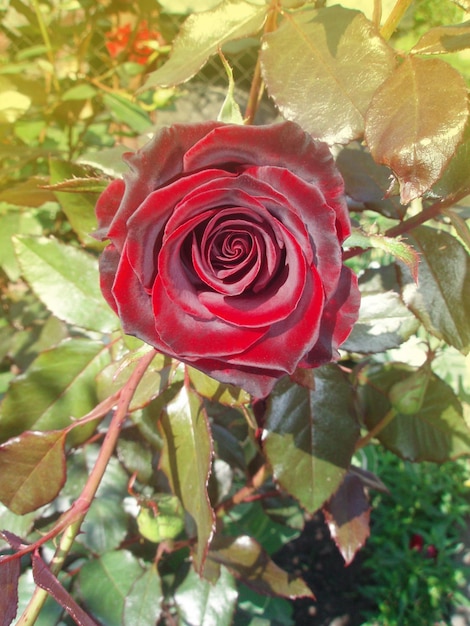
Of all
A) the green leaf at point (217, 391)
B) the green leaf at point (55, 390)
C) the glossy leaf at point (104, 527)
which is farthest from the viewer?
the glossy leaf at point (104, 527)

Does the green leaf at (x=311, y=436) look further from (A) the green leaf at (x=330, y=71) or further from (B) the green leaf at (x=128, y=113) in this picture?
(B) the green leaf at (x=128, y=113)

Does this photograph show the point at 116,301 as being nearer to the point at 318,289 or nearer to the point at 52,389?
the point at 318,289

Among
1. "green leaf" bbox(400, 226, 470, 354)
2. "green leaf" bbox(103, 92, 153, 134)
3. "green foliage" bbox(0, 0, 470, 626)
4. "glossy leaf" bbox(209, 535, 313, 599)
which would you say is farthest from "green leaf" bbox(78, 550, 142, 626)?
"green leaf" bbox(103, 92, 153, 134)

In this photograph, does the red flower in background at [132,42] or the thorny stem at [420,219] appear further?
the red flower in background at [132,42]

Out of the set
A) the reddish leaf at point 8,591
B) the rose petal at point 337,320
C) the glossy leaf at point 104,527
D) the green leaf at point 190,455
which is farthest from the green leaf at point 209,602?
the rose petal at point 337,320

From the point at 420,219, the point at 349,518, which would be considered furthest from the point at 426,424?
the point at 420,219

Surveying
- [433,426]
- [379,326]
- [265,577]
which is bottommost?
[265,577]

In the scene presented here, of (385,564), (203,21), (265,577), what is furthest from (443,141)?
(385,564)
